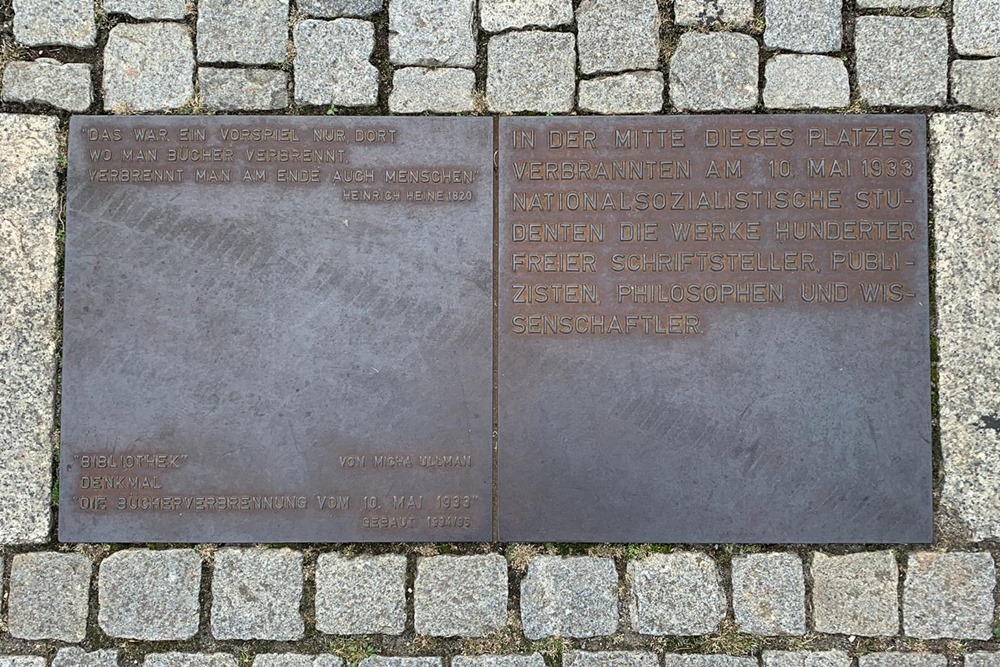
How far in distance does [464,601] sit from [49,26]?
9.51 ft

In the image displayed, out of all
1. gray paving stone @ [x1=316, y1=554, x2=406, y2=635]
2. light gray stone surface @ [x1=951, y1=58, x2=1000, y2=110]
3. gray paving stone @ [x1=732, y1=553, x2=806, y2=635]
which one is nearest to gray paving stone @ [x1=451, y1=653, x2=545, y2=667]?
gray paving stone @ [x1=316, y1=554, x2=406, y2=635]

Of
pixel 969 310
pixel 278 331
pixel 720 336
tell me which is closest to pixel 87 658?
pixel 278 331

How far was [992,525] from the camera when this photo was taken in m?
2.90

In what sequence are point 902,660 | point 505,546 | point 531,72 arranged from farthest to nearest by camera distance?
point 531,72 < point 505,546 < point 902,660

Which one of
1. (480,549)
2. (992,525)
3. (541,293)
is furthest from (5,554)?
(992,525)

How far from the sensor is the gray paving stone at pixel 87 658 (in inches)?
114

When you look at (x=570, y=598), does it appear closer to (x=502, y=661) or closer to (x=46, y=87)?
(x=502, y=661)

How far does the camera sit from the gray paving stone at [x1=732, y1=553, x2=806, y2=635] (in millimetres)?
2881

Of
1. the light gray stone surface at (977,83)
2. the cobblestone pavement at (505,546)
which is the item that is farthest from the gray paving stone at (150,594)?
the light gray stone surface at (977,83)

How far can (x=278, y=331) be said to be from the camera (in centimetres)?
296

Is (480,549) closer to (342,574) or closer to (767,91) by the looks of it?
(342,574)

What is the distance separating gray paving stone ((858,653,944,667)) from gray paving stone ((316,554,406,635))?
1789 mm

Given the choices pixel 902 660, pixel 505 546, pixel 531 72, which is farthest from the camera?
pixel 531 72

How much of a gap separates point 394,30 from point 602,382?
168cm
